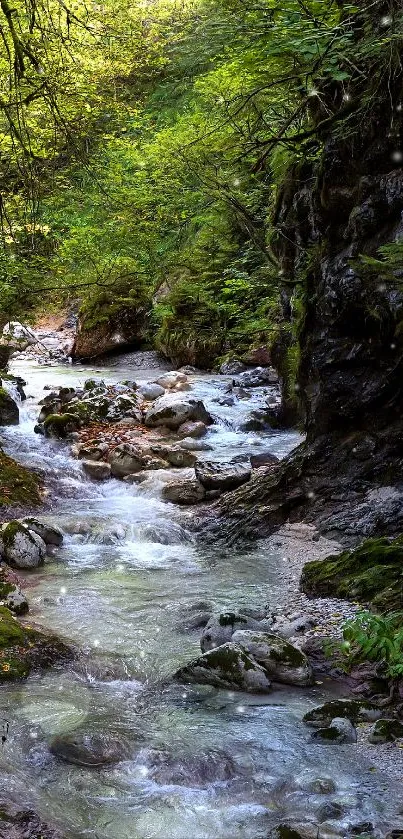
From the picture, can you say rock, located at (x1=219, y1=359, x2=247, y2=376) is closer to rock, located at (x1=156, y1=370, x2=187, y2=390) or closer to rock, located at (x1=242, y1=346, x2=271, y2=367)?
rock, located at (x1=242, y1=346, x2=271, y2=367)

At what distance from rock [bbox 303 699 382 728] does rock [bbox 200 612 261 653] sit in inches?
41.6

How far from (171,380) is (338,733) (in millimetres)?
11834

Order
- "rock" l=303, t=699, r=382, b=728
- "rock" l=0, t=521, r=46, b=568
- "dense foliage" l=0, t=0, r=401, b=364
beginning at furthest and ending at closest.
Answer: "rock" l=0, t=521, r=46, b=568
"dense foliage" l=0, t=0, r=401, b=364
"rock" l=303, t=699, r=382, b=728

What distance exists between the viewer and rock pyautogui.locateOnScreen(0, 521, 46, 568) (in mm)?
6949

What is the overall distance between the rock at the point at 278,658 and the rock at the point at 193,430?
7.42 meters

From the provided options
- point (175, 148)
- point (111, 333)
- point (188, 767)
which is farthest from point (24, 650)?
point (111, 333)

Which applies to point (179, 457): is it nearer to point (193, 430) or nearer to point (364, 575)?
point (193, 430)

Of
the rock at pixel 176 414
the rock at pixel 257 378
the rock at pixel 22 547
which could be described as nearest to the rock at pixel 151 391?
the rock at pixel 176 414

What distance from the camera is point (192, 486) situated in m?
9.30

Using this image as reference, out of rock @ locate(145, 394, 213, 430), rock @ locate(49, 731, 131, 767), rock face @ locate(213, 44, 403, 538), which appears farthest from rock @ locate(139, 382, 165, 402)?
rock @ locate(49, 731, 131, 767)

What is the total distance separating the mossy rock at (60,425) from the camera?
1202cm

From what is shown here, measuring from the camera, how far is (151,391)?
47.7 feet

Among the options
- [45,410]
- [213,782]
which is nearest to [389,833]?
[213,782]

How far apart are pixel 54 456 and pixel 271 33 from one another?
7.29 metres
